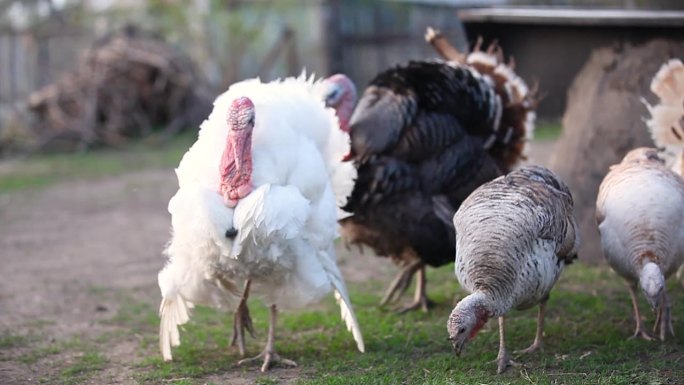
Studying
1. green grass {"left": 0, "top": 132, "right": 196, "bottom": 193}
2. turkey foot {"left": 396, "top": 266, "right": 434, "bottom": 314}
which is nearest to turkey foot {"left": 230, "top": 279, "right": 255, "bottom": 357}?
turkey foot {"left": 396, "top": 266, "right": 434, "bottom": 314}

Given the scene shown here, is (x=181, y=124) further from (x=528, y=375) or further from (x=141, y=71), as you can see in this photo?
(x=528, y=375)

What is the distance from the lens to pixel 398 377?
4.91 meters

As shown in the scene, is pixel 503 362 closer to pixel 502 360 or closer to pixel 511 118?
pixel 502 360

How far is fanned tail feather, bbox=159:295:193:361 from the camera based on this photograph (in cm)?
535

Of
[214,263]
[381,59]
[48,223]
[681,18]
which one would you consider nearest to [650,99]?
[681,18]

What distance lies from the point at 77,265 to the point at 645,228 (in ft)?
16.0

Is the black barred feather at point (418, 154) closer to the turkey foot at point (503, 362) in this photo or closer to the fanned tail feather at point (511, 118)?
the fanned tail feather at point (511, 118)

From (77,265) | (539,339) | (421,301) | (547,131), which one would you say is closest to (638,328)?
(539,339)

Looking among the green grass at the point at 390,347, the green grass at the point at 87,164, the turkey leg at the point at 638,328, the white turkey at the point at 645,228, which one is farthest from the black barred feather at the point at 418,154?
A: the green grass at the point at 87,164

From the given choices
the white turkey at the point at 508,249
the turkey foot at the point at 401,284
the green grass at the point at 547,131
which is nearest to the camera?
the white turkey at the point at 508,249

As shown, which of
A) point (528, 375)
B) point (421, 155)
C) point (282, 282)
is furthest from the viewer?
point (421, 155)

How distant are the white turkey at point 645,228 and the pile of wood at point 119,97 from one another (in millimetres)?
11082

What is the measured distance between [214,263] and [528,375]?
1.75 metres

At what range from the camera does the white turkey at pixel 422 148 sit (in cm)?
616
